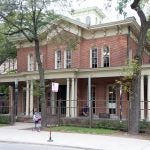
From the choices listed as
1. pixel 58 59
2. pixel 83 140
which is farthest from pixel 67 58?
pixel 83 140

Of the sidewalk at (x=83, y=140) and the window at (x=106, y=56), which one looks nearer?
the sidewalk at (x=83, y=140)

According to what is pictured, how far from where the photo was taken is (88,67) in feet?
105

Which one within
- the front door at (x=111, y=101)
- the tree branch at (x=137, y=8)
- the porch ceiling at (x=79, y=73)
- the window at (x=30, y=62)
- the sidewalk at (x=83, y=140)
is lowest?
the sidewalk at (x=83, y=140)

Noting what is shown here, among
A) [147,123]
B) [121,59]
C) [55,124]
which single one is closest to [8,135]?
[55,124]

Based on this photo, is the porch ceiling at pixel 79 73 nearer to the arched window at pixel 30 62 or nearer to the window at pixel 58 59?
the arched window at pixel 30 62

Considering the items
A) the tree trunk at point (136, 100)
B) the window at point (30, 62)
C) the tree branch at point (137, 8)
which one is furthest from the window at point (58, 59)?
the tree branch at point (137, 8)

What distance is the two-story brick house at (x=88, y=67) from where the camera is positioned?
30.2 m

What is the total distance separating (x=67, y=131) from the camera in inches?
930

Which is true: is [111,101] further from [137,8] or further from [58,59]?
[137,8]

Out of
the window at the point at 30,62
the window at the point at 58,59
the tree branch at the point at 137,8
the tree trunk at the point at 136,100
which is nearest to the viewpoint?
the tree branch at the point at 137,8

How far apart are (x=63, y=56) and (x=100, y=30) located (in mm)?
3994

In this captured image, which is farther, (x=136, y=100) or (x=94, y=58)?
(x=94, y=58)

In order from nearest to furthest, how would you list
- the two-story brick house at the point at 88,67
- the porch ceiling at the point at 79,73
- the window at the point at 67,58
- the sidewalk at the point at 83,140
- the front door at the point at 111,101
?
the sidewalk at the point at 83,140 → the porch ceiling at the point at 79,73 → the two-story brick house at the point at 88,67 → the front door at the point at 111,101 → the window at the point at 67,58

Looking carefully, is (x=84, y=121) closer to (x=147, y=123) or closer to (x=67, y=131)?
(x=67, y=131)
